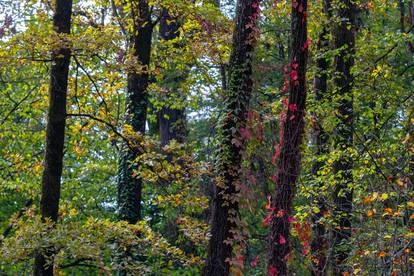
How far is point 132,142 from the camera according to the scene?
1108 centimetres

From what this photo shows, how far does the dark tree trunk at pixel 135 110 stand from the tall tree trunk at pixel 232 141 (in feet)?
7.56

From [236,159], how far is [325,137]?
16.1 ft

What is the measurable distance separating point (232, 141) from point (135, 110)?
3.37 meters

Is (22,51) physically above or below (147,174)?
above

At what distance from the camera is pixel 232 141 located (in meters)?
9.39

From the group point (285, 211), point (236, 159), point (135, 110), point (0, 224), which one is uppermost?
point (135, 110)

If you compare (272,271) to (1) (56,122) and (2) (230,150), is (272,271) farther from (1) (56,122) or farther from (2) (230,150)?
(1) (56,122)

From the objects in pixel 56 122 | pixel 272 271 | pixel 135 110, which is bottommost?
pixel 272 271

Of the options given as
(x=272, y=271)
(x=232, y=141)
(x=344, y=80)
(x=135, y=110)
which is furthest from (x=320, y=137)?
(x=272, y=271)

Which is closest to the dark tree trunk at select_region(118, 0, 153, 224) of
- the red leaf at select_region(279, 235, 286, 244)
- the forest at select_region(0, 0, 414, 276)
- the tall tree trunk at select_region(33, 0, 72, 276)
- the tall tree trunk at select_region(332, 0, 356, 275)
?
the forest at select_region(0, 0, 414, 276)

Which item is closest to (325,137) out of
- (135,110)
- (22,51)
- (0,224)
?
(135,110)

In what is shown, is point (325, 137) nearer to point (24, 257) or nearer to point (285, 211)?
point (285, 211)

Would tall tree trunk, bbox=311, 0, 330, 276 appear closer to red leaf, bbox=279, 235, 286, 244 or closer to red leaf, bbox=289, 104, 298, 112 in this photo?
red leaf, bbox=289, 104, 298, 112

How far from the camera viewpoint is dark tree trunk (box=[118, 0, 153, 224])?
11766mm
